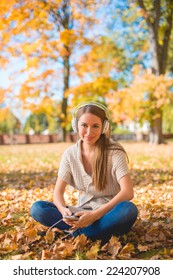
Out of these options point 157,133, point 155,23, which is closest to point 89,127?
point 157,133

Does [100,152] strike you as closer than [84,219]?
No

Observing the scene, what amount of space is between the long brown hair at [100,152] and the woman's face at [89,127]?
0.10 feet

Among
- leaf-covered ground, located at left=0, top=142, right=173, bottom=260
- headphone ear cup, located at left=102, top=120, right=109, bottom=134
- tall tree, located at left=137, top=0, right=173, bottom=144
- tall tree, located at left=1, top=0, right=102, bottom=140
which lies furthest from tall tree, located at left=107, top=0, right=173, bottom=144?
headphone ear cup, located at left=102, top=120, right=109, bottom=134

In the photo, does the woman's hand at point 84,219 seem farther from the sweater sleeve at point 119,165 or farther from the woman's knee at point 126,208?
the sweater sleeve at point 119,165

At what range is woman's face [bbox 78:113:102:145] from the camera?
251 centimetres

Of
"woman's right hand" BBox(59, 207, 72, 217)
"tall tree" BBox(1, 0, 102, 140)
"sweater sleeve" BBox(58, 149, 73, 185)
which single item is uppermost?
"tall tree" BBox(1, 0, 102, 140)

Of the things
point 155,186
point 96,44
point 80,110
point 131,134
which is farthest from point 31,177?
point 131,134

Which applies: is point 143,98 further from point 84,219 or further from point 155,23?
point 84,219

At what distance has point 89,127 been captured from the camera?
2.50 m

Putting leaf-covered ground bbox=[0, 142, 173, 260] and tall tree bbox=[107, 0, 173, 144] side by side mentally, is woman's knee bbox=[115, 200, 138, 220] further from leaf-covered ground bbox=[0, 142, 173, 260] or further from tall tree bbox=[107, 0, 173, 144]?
tall tree bbox=[107, 0, 173, 144]

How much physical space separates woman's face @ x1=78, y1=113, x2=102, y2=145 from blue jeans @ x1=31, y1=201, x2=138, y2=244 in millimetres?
433

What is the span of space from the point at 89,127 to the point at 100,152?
17 cm

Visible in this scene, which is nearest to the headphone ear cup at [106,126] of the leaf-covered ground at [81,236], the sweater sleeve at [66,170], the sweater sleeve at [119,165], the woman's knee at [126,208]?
the sweater sleeve at [119,165]

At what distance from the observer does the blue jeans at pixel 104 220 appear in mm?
2436
